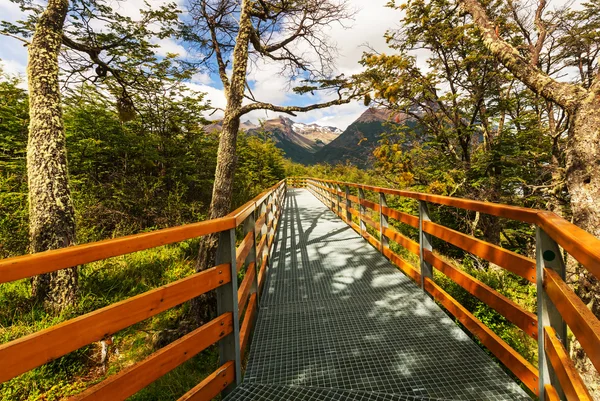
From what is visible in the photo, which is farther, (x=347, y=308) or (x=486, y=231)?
(x=486, y=231)

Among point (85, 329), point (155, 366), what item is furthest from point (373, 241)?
point (85, 329)

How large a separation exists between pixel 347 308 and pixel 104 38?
7758 mm

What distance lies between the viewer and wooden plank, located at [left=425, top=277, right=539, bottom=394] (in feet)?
5.33

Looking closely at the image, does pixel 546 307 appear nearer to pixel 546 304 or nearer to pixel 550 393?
pixel 546 304

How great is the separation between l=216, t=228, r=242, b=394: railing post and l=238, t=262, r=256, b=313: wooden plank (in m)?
0.14

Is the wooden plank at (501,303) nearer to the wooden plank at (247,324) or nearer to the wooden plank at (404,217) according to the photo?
the wooden plank at (404,217)

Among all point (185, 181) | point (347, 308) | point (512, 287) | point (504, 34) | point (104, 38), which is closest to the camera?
point (347, 308)

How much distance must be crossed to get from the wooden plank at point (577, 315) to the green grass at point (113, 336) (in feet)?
9.13

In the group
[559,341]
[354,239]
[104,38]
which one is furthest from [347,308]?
[104,38]

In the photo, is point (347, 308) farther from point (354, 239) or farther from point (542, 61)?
point (542, 61)

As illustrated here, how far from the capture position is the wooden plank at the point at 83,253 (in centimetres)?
88

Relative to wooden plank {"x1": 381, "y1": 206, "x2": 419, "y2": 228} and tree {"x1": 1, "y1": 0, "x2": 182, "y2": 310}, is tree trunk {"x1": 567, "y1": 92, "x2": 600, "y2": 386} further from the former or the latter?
tree {"x1": 1, "y1": 0, "x2": 182, "y2": 310}

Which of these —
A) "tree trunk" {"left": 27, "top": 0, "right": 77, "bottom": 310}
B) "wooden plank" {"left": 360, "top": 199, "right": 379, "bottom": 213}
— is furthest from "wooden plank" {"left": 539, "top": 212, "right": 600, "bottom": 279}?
"tree trunk" {"left": 27, "top": 0, "right": 77, "bottom": 310}

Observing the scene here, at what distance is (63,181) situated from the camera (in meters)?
4.07
